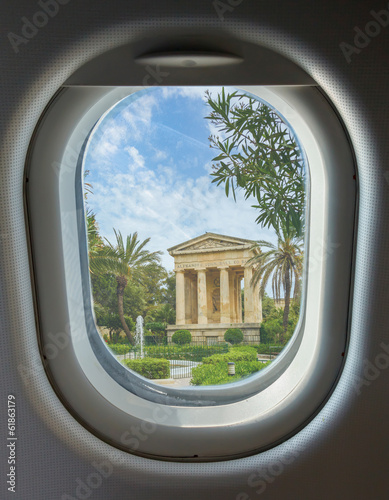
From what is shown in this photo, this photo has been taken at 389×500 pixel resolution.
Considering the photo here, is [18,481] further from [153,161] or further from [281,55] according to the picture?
[281,55]

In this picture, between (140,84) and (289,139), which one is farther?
(289,139)

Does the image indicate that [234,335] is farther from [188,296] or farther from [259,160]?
[259,160]

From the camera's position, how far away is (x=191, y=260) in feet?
8.09

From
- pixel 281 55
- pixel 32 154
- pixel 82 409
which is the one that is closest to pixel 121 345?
pixel 82 409

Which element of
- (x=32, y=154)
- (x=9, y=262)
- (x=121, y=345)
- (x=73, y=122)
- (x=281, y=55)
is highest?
(x=281, y=55)

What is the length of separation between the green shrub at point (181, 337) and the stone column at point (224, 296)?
238mm

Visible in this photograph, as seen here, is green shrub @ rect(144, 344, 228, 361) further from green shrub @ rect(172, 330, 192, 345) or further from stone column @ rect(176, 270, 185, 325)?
stone column @ rect(176, 270, 185, 325)

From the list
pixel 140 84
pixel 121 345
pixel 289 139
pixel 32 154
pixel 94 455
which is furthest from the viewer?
pixel 121 345

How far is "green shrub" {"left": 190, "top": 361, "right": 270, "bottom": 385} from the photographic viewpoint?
2315 millimetres

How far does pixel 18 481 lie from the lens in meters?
1.76

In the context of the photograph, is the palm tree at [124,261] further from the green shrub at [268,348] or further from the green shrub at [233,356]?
the green shrub at [268,348]

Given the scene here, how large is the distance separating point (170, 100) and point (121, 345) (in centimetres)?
134

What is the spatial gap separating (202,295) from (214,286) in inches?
3.5

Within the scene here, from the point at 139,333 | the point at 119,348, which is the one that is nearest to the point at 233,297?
the point at 139,333
